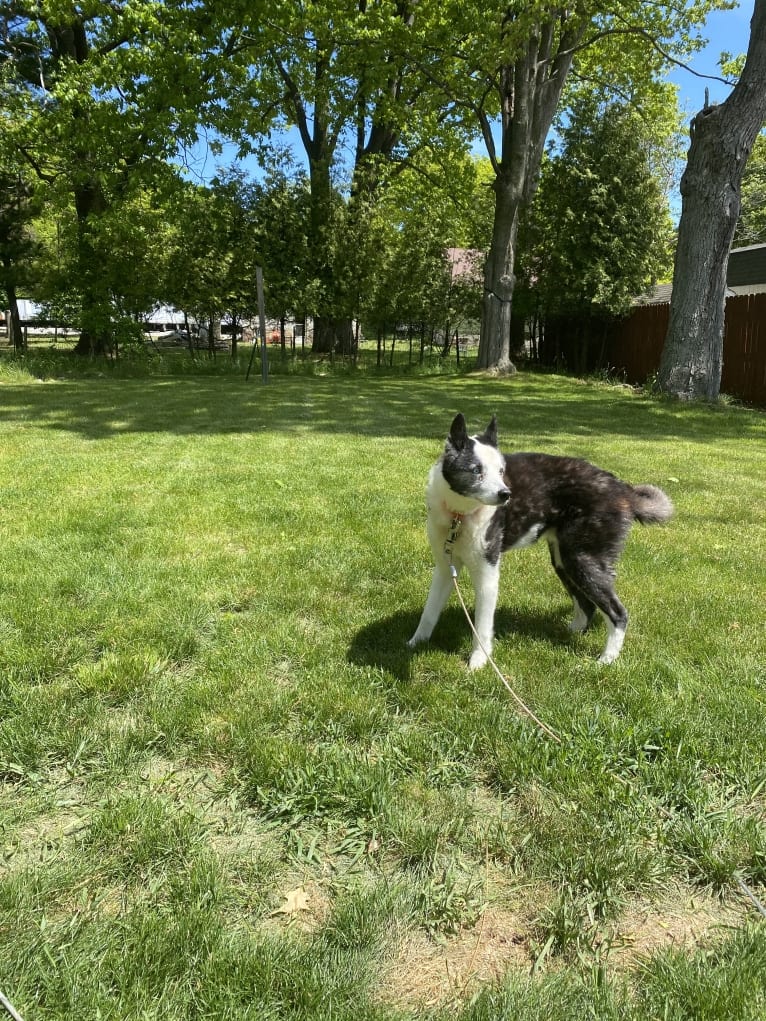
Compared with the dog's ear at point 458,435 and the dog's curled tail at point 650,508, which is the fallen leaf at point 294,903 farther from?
the dog's curled tail at point 650,508

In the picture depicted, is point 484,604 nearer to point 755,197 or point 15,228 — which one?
point 15,228

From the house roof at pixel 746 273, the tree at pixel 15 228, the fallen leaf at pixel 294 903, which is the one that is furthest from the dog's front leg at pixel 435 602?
the tree at pixel 15 228

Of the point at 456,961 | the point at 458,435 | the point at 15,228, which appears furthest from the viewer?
the point at 15,228

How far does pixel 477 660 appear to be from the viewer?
10.8ft

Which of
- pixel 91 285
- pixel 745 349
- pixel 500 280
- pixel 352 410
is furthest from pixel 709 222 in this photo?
pixel 91 285

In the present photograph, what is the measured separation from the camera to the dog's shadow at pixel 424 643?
3.31 meters

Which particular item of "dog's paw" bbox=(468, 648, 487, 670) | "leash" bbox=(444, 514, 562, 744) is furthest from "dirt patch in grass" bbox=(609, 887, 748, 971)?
"dog's paw" bbox=(468, 648, 487, 670)

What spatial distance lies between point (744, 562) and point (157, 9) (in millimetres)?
19118

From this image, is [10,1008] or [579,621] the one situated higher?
[579,621]

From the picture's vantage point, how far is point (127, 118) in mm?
16422

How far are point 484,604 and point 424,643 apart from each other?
47 cm

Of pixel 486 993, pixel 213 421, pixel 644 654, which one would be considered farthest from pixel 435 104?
pixel 486 993

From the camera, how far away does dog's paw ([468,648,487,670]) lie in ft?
10.7

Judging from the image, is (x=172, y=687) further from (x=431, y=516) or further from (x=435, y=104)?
(x=435, y=104)
